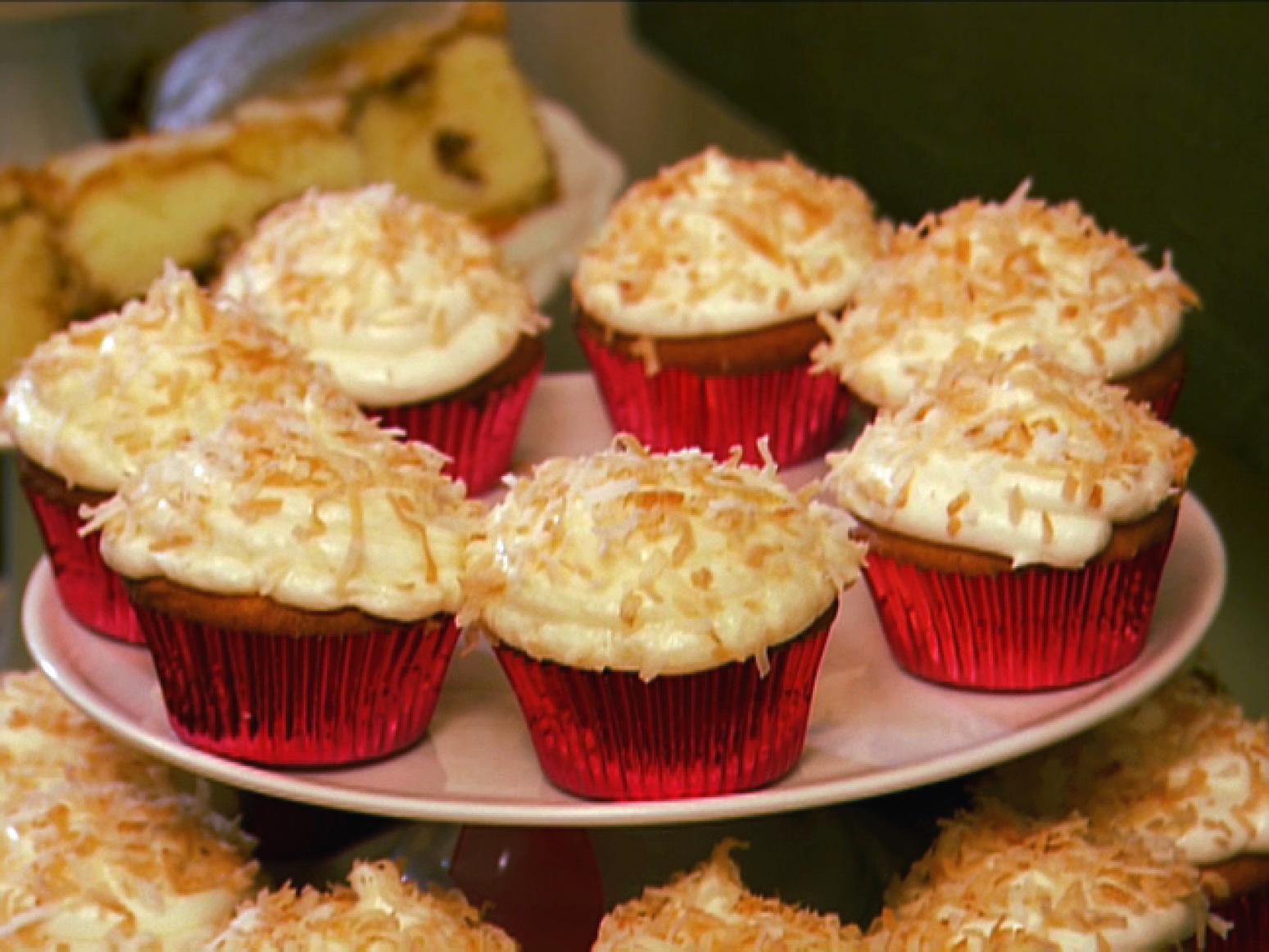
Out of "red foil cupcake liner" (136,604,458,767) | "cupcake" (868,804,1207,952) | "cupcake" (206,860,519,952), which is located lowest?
"cupcake" (868,804,1207,952)

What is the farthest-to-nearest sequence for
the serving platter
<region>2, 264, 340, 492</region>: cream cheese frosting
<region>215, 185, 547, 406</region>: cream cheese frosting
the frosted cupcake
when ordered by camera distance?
1. <region>215, 185, 547, 406</region>: cream cheese frosting
2. <region>2, 264, 340, 492</region>: cream cheese frosting
3. the frosted cupcake
4. the serving platter

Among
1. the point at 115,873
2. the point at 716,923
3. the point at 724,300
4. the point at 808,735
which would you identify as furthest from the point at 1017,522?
the point at 115,873

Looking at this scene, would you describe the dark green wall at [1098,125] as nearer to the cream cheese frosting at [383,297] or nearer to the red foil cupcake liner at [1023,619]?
the red foil cupcake liner at [1023,619]

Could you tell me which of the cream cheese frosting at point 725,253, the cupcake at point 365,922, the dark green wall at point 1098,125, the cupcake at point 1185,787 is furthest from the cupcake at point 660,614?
the dark green wall at point 1098,125

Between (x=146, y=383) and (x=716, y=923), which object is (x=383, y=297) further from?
(x=716, y=923)

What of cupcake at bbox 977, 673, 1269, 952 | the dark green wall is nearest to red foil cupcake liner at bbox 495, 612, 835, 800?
cupcake at bbox 977, 673, 1269, 952

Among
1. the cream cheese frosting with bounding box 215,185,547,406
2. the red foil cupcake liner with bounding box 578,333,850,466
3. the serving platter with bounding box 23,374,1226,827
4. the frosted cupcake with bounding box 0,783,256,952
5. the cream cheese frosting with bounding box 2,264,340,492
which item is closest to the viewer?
the serving platter with bounding box 23,374,1226,827

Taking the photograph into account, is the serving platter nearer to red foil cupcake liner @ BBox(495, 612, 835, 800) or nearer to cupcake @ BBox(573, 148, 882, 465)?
red foil cupcake liner @ BBox(495, 612, 835, 800)
